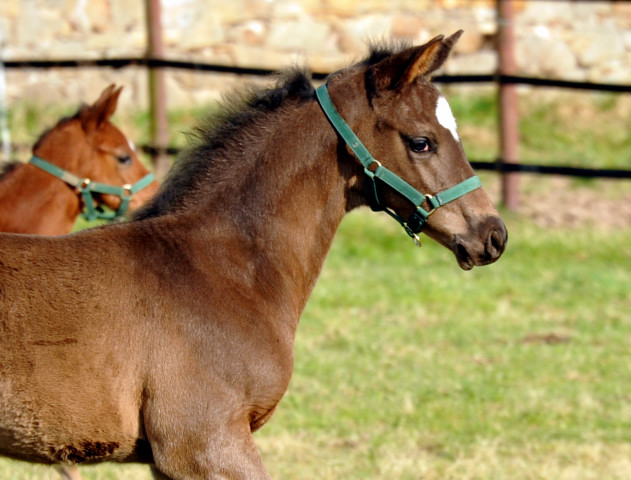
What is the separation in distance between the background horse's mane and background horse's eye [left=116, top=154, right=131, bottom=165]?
1507 millimetres

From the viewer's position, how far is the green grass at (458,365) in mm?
4414

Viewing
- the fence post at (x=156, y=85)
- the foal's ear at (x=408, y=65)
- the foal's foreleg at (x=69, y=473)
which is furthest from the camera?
the fence post at (x=156, y=85)

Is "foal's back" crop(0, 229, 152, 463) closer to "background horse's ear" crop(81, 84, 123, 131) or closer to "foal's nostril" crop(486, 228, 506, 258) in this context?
"foal's nostril" crop(486, 228, 506, 258)

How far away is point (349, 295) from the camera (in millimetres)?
6992

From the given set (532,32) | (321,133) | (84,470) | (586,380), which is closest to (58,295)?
(321,133)

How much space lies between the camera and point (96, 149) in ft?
15.7

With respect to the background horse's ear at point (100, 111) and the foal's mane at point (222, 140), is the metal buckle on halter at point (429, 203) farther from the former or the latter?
the background horse's ear at point (100, 111)

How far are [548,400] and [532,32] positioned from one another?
6.59 metres

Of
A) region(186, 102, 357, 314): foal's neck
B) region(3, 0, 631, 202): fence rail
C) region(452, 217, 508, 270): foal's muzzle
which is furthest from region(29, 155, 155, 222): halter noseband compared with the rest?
region(3, 0, 631, 202): fence rail

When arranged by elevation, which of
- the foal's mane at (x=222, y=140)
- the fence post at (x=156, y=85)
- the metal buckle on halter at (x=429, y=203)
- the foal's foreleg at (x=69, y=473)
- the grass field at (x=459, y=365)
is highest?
the foal's mane at (x=222, y=140)

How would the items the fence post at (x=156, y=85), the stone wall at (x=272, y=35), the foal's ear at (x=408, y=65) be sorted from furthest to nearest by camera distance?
1. the stone wall at (x=272, y=35)
2. the fence post at (x=156, y=85)
3. the foal's ear at (x=408, y=65)

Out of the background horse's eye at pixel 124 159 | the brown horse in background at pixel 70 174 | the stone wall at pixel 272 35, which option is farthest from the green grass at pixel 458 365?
the stone wall at pixel 272 35

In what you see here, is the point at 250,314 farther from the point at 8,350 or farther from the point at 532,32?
the point at 532,32

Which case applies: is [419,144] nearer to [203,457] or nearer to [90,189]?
[203,457]
